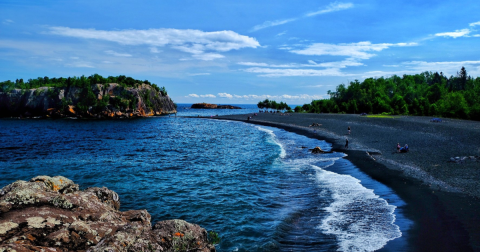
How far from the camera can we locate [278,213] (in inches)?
621

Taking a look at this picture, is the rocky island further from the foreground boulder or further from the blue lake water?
the foreground boulder

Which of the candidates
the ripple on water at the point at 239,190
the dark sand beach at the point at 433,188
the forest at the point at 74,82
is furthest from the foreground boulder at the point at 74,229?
the forest at the point at 74,82

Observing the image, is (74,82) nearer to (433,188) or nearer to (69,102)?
(69,102)

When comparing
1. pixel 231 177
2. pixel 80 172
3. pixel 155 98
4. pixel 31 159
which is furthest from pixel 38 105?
pixel 231 177

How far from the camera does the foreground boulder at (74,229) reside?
7.45 meters

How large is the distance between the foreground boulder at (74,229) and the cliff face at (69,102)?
455 ft

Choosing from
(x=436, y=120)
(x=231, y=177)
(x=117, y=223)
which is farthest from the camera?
(x=436, y=120)

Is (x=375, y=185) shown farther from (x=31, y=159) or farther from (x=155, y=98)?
(x=155, y=98)

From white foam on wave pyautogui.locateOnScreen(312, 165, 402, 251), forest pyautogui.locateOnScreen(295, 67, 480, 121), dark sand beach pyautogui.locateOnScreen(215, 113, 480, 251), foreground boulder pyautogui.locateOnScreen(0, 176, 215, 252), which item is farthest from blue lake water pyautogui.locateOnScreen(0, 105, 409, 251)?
forest pyautogui.locateOnScreen(295, 67, 480, 121)

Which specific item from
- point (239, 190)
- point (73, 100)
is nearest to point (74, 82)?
point (73, 100)

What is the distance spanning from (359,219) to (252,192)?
26.4ft

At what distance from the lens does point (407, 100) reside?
Result: 136 metres

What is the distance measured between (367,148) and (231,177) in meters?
21.3

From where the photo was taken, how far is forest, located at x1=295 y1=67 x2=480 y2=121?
9293 centimetres
